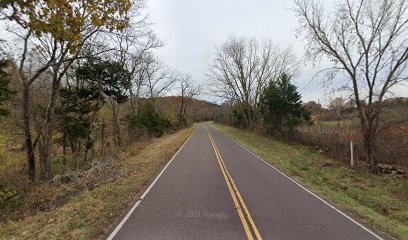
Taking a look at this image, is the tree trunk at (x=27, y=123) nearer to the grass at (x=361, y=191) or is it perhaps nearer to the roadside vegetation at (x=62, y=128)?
the roadside vegetation at (x=62, y=128)

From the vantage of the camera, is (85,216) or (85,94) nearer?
(85,216)

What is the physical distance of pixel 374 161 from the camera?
15133 mm

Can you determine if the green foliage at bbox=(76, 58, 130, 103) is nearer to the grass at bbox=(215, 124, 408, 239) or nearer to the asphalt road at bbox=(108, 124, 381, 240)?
the asphalt road at bbox=(108, 124, 381, 240)

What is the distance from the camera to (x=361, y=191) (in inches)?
434

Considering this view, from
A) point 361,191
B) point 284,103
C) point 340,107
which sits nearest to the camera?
point 361,191

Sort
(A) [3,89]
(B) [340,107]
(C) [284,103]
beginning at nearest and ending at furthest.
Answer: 1. (A) [3,89]
2. (C) [284,103]
3. (B) [340,107]

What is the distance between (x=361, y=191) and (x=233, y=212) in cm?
648

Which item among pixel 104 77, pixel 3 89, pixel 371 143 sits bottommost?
pixel 371 143

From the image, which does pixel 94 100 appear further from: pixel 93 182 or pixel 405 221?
pixel 405 221

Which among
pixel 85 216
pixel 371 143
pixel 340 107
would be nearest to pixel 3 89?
pixel 85 216

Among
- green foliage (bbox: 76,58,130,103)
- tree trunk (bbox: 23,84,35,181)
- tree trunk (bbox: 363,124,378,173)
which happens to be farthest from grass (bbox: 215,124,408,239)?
green foliage (bbox: 76,58,130,103)

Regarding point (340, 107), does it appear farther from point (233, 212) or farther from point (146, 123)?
point (233, 212)

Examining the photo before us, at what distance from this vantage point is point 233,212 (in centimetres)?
750

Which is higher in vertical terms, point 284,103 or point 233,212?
point 284,103
